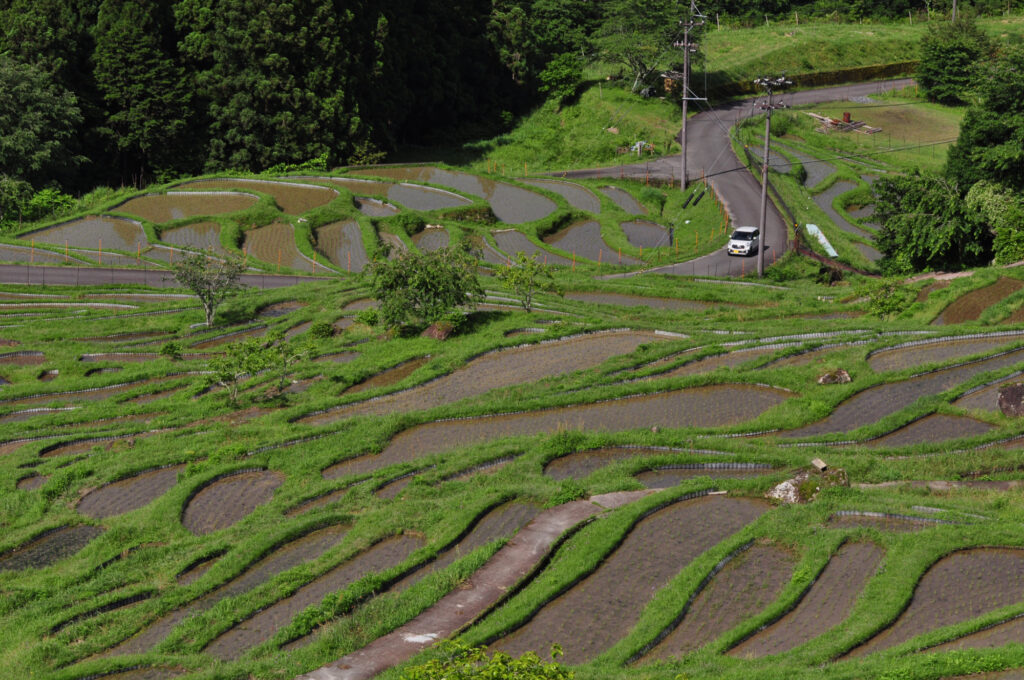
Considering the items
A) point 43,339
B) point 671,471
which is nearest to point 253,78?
point 43,339

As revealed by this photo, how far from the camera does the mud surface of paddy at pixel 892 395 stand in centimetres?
3975

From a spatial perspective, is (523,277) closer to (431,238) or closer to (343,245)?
(431,238)

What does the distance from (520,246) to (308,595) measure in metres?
52.5

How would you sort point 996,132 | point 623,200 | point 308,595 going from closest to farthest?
point 308,595
point 996,132
point 623,200

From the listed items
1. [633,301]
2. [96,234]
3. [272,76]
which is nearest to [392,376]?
[633,301]

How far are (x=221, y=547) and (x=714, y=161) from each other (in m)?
77.5

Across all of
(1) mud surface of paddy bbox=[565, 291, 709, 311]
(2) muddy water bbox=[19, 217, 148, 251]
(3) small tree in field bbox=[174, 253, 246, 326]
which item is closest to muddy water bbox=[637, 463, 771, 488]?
(1) mud surface of paddy bbox=[565, 291, 709, 311]

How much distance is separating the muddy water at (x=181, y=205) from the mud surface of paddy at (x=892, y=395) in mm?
56825

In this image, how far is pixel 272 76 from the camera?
10100 centimetres

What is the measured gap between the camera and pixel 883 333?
4838 cm

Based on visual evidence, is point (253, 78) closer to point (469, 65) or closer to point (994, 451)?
point (469, 65)

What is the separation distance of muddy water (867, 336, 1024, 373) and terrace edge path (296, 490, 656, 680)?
1577 cm

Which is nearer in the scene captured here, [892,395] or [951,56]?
[892,395]

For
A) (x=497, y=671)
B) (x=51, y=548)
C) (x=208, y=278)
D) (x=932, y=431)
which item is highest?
(x=208, y=278)
